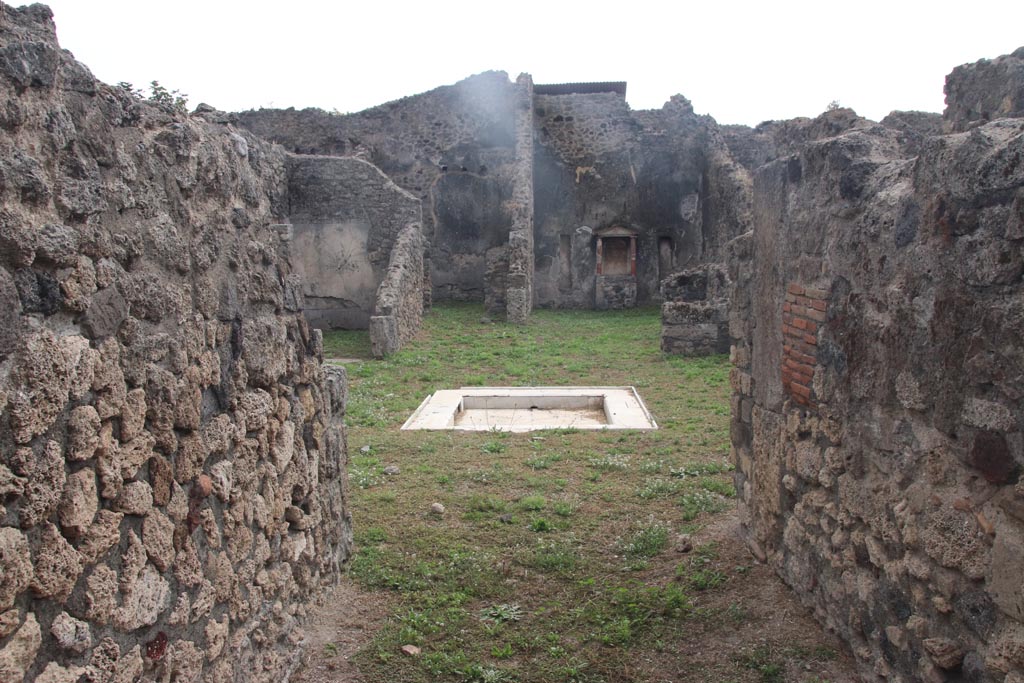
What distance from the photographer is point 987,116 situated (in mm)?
4855

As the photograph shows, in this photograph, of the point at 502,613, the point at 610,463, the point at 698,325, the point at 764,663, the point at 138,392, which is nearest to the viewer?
the point at 138,392

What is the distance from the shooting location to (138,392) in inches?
102

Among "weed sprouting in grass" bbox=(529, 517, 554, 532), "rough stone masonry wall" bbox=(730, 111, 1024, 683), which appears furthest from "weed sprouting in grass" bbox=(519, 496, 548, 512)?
"rough stone masonry wall" bbox=(730, 111, 1024, 683)

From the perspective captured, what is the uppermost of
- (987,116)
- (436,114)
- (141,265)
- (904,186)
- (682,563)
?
(436,114)

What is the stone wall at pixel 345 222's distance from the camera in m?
15.7

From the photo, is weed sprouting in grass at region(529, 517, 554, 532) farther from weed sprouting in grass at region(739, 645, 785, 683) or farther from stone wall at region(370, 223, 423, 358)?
stone wall at region(370, 223, 423, 358)

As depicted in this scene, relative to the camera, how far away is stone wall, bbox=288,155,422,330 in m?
15.7

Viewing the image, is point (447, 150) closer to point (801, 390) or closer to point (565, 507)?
point (565, 507)

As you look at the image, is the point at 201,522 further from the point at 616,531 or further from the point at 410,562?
the point at 616,531

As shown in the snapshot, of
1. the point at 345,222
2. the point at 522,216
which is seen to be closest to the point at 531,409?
the point at 345,222

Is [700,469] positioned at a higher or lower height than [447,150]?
lower

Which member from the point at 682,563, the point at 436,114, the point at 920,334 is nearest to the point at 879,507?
the point at 920,334

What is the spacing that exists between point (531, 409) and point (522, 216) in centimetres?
948

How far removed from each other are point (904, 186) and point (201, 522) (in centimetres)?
305
